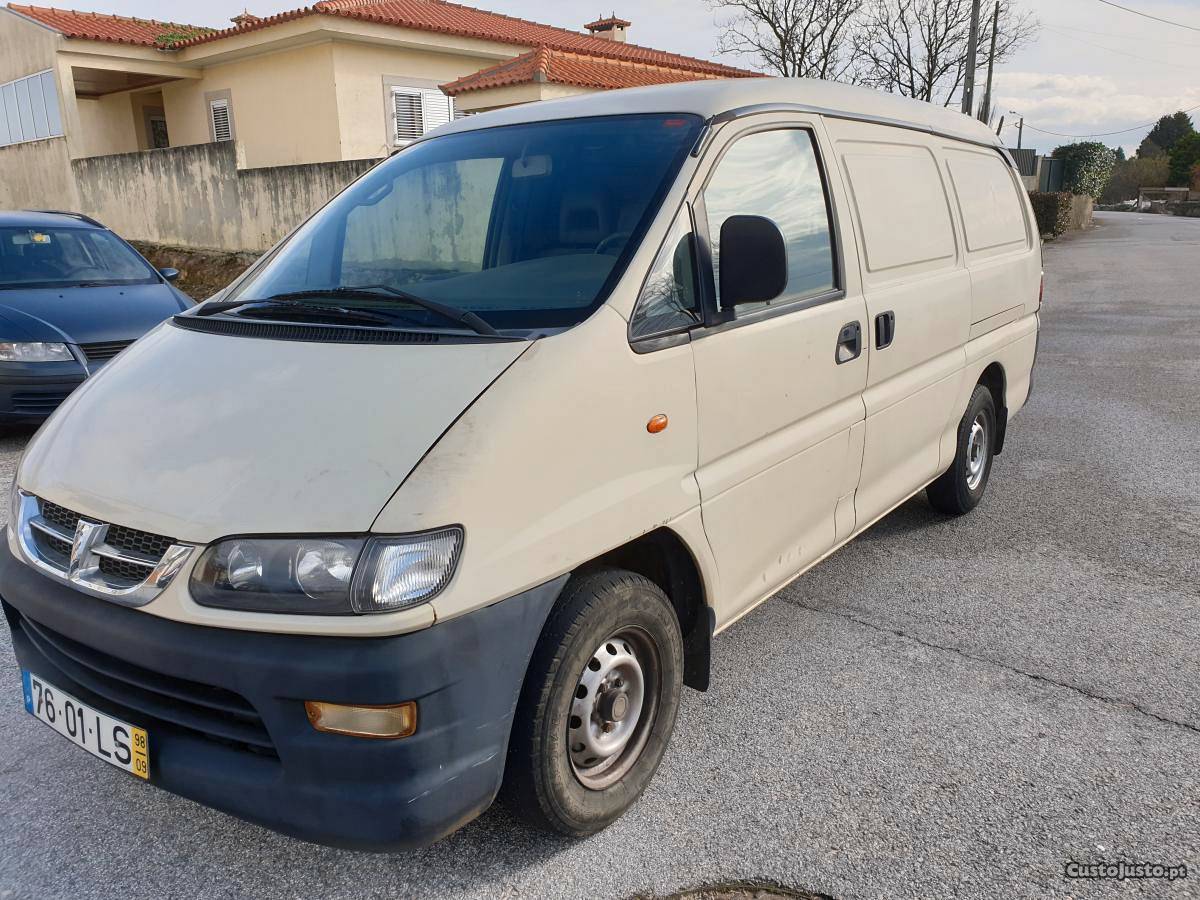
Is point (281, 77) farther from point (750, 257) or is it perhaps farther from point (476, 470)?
point (476, 470)

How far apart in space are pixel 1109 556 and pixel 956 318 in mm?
1356

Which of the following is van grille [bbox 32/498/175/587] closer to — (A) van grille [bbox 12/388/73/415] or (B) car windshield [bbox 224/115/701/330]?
(B) car windshield [bbox 224/115/701/330]

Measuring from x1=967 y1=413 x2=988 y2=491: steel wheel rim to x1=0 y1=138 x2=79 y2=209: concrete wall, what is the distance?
70.6 ft

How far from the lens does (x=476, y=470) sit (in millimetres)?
→ 2072

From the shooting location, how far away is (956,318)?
4277 millimetres

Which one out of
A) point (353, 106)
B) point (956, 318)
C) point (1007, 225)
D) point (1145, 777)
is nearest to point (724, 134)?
point (956, 318)

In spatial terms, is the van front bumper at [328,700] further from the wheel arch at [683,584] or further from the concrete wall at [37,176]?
the concrete wall at [37,176]

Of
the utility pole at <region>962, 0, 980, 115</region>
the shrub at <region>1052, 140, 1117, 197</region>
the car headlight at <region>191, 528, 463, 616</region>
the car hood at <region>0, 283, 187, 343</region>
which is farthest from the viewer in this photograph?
the shrub at <region>1052, 140, 1117, 197</region>

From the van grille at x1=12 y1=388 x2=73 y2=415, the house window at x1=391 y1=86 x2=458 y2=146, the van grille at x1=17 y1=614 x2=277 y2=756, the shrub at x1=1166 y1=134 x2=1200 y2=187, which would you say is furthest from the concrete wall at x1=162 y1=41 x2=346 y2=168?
the shrub at x1=1166 y1=134 x2=1200 y2=187

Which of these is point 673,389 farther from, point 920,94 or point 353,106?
point 920,94

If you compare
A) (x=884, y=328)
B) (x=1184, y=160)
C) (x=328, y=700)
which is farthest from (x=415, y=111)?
(x=1184, y=160)

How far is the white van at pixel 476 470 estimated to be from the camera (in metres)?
2.01

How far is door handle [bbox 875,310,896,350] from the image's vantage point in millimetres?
3543
